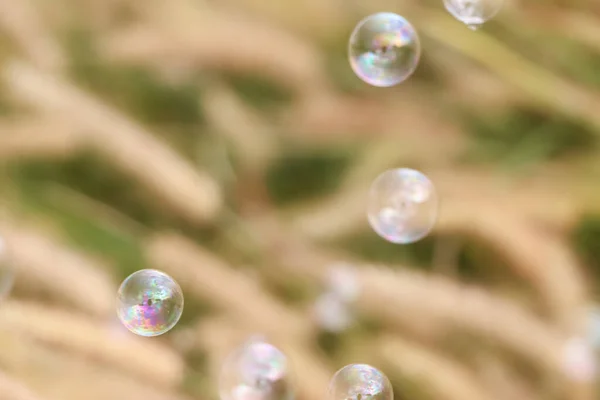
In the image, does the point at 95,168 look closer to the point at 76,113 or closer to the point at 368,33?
the point at 76,113

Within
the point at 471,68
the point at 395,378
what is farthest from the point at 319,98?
the point at 395,378

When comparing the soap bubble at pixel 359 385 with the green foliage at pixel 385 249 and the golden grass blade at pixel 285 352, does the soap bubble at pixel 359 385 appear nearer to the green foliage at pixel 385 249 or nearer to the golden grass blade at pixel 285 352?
the golden grass blade at pixel 285 352

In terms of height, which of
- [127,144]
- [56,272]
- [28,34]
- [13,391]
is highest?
[28,34]

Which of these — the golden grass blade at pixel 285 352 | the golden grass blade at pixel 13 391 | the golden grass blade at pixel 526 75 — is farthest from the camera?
the golden grass blade at pixel 526 75

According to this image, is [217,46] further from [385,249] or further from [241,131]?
[385,249]

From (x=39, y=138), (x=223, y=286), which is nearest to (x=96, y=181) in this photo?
(x=39, y=138)

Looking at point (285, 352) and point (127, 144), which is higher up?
point (127, 144)

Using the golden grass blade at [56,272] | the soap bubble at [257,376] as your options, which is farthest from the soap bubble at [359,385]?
the golden grass blade at [56,272]
